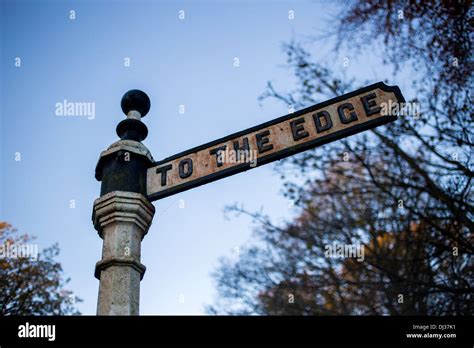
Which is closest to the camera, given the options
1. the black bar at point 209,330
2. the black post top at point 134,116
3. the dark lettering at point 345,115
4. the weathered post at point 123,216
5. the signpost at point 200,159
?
the black bar at point 209,330

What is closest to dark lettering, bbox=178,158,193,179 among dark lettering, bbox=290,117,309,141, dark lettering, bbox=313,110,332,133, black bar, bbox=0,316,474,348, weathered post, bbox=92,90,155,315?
weathered post, bbox=92,90,155,315

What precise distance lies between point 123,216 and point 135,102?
123cm

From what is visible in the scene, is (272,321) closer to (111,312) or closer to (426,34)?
(111,312)

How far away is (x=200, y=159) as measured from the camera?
4.01 meters

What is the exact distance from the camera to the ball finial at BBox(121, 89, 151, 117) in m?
4.54

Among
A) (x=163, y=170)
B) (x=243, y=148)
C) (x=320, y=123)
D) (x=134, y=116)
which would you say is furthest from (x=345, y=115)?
(x=134, y=116)

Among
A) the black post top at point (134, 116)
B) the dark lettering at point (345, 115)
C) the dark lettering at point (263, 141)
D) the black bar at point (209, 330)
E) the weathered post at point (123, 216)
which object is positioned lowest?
the black bar at point (209, 330)

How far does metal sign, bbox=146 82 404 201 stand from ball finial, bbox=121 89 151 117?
73 cm

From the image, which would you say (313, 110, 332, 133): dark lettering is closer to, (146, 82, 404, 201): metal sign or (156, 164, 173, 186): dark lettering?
(146, 82, 404, 201): metal sign

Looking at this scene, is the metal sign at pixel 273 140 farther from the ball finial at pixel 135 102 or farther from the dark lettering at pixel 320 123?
the ball finial at pixel 135 102

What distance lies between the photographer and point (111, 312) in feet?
11.0

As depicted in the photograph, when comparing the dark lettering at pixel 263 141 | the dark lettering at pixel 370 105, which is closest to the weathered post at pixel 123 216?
the dark lettering at pixel 263 141

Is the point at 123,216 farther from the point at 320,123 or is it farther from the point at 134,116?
the point at 320,123

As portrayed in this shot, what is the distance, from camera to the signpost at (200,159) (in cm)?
378
